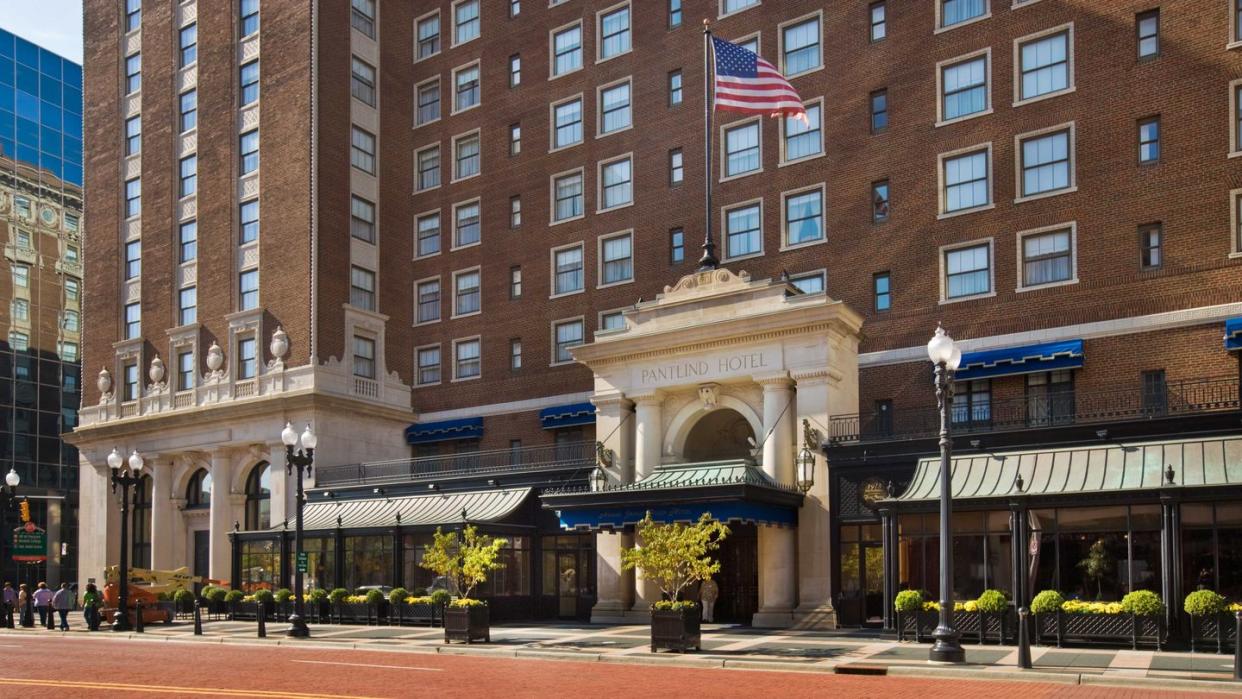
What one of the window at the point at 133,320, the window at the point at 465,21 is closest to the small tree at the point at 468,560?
the window at the point at 465,21

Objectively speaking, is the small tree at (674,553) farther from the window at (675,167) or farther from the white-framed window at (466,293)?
the white-framed window at (466,293)

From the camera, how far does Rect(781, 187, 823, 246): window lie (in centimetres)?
4200

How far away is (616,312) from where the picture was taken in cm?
4725

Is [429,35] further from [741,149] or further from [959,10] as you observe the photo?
[959,10]

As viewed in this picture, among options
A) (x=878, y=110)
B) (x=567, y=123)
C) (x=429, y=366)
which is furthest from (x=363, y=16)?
(x=878, y=110)

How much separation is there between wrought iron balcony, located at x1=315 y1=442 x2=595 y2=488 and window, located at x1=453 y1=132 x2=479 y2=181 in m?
13.0

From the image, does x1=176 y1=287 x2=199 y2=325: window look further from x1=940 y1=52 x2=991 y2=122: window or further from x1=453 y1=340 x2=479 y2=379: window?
x1=940 y1=52 x2=991 y2=122: window

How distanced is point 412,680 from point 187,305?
135ft

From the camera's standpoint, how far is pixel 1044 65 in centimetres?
3784

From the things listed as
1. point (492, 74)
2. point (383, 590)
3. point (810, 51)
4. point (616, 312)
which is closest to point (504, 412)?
point (616, 312)

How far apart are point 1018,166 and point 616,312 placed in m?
16.5

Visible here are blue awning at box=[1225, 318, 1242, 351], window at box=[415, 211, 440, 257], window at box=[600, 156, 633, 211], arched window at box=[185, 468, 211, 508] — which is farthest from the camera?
arched window at box=[185, 468, 211, 508]

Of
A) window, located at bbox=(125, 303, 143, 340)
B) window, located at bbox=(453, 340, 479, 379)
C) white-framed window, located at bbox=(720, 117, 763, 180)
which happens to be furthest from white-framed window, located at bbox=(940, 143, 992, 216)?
window, located at bbox=(125, 303, 143, 340)

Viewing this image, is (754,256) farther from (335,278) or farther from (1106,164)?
(335,278)
